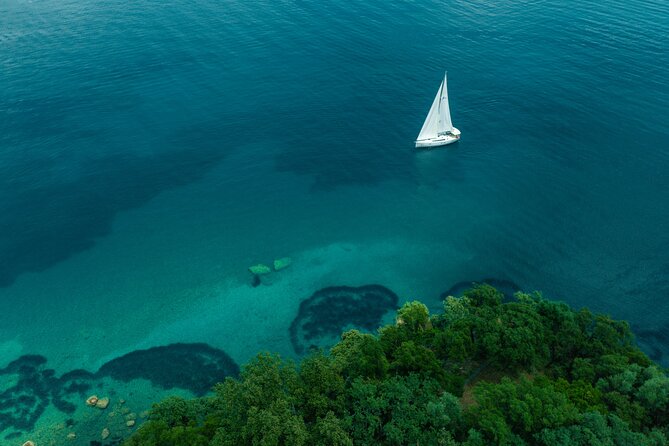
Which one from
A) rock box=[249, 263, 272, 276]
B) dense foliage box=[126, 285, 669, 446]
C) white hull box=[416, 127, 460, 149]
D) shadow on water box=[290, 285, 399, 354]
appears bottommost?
rock box=[249, 263, 272, 276]

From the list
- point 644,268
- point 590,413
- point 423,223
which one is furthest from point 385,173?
point 590,413

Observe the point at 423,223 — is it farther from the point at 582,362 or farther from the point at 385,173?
the point at 582,362

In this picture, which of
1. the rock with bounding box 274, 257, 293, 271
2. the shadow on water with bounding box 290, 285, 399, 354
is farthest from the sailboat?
the rock with bounding box 274, 257, 293, 271

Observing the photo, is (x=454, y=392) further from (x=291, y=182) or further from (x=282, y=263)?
(x=291, y=182)

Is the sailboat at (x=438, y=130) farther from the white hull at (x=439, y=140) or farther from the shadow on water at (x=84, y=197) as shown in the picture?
the shadow on water at (x=84, y=197)

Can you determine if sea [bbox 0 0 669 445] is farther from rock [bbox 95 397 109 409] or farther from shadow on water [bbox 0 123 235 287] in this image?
rock [bbox 95 397 109 409]

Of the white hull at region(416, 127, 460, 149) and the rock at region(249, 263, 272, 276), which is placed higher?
the white hull at region(416, 127, 460, 149)

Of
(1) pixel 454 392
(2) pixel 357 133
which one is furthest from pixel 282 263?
(2) pixel 357 133
